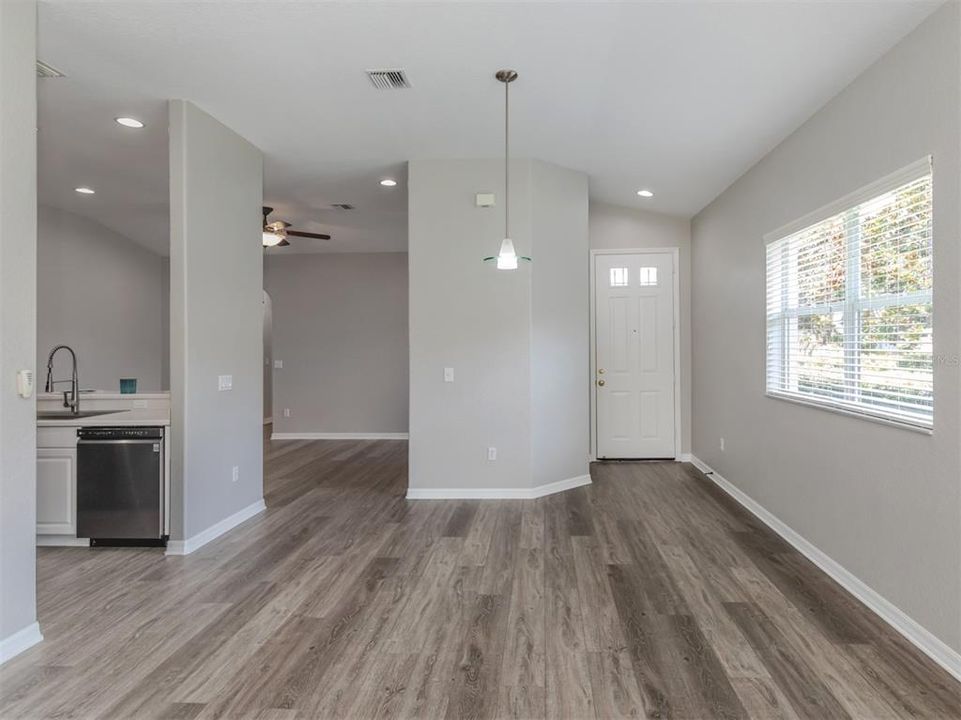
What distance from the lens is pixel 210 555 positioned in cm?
351

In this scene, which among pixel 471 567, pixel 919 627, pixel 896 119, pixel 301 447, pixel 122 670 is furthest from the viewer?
pixel 301 447

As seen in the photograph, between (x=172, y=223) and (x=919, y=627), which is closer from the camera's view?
(x=919, y=627)

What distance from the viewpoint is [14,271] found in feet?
7.70

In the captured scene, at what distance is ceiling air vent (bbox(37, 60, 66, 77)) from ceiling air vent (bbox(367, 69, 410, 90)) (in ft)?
5.94

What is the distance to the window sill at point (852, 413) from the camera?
7.95 ft

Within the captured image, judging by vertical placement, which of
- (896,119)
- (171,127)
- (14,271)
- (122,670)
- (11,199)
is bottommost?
(122,670)

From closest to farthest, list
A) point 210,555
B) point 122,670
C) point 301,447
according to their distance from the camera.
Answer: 1. point 122,670
2. point 210,555
3. point 301,447

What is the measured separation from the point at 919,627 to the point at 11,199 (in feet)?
14.0

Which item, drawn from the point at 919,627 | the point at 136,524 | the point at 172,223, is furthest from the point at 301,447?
the point at 919,627

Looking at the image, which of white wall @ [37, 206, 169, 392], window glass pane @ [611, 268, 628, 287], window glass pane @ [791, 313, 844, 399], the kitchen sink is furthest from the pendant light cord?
white wall @ [37, 206, 169, 392]

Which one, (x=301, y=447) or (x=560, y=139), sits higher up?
(x=560, y=139)

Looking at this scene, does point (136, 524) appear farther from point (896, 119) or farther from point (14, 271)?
point (896, 119)

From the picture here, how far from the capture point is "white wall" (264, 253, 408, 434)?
8.45 metres

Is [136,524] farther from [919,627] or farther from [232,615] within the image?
[919,627]
